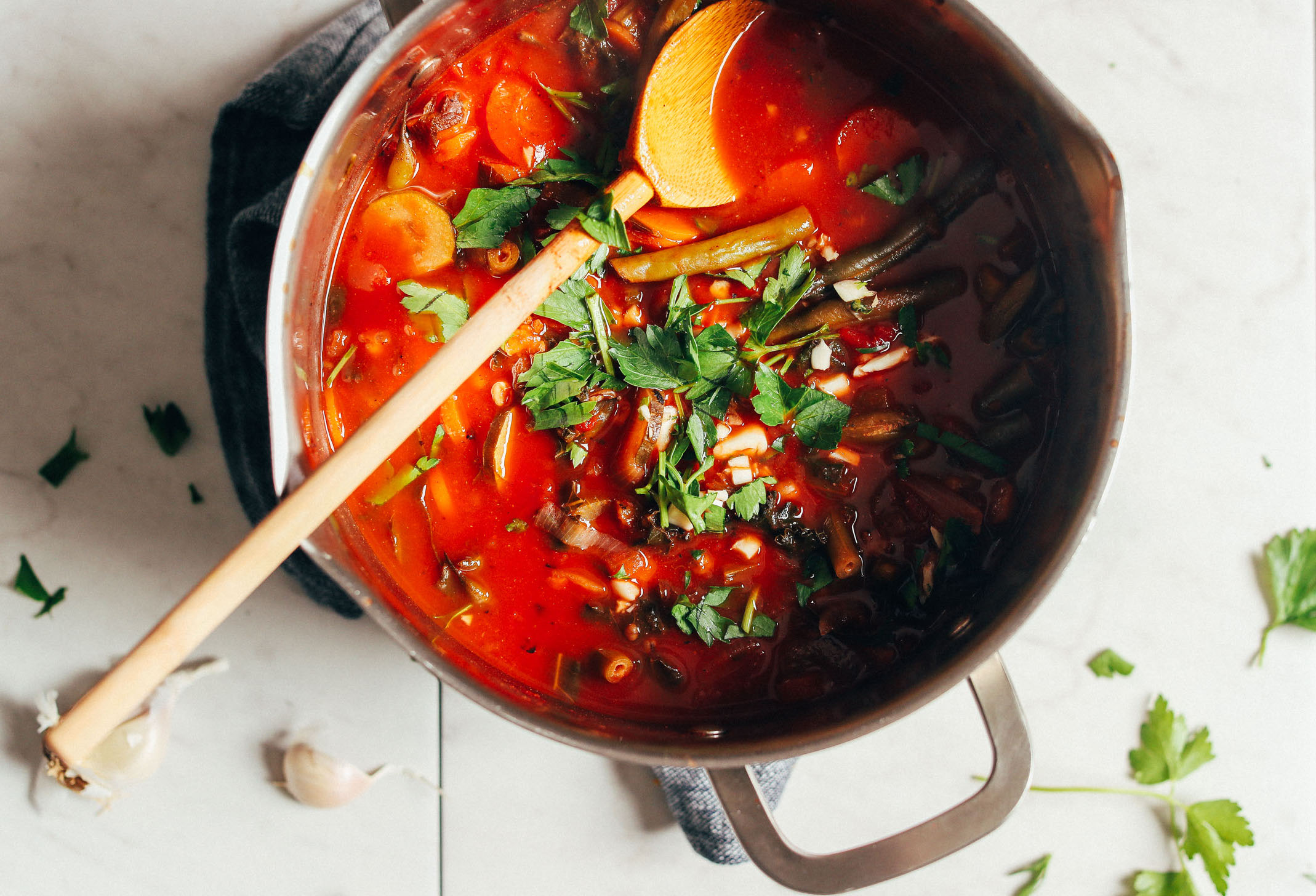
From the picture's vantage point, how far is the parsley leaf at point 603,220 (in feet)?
4.74

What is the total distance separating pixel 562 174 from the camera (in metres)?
1.52

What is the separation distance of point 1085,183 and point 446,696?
1553mm

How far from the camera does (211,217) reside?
1.80m

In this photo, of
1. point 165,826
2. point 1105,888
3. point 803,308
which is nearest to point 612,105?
point 803,308

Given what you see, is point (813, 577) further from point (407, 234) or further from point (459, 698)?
point (407, 234)

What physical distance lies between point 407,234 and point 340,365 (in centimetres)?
25

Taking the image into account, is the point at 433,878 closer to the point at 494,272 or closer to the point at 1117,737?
the point at 494,272

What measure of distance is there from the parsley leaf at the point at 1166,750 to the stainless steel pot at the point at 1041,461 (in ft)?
2.22

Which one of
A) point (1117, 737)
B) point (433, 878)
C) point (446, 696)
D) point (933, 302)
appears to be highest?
point (933, 302)

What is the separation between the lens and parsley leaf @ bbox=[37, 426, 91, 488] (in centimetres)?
186

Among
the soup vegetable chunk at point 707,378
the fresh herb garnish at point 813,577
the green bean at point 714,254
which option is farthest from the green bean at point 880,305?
the fresh herb garnish at point 813,577

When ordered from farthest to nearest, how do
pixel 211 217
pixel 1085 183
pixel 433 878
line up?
pixel 433 878 → pixel 211 217 → pixel 1085 183

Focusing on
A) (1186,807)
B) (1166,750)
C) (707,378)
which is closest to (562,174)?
(707,378)

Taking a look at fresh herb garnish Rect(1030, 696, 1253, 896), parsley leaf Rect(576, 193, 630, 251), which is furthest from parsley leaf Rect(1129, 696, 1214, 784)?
parsley leaf Rect(576, 193, 630, 251)
